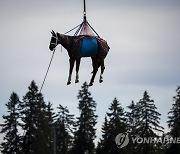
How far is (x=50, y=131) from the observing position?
159 feet

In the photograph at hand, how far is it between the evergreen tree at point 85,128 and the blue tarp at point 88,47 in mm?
37402

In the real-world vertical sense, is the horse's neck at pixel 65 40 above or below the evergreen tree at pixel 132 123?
below

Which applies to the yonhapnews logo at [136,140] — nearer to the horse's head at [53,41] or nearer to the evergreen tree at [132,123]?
the evergreen tree at [132,123]

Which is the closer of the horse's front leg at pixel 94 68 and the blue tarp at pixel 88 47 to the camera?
the blue tarp at pixel 88 47

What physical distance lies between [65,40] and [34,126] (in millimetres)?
35062

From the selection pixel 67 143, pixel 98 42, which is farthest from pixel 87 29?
pixel 67 143

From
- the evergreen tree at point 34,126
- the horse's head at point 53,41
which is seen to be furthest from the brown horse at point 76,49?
the evergreen tree at point 34,126

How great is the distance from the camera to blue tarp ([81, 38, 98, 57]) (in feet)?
43.7

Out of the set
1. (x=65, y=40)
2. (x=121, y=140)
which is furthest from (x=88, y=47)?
(x=121, y=140)

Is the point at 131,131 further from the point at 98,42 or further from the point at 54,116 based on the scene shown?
the point at 98,42

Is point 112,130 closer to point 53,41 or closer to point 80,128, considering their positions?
point 80,128

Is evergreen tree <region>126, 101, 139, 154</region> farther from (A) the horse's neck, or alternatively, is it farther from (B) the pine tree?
(A) the horse's neck

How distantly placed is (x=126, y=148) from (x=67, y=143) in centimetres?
921

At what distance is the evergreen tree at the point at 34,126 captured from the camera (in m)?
46.1
